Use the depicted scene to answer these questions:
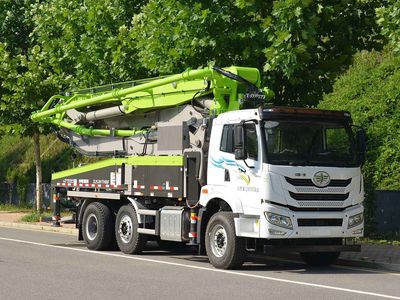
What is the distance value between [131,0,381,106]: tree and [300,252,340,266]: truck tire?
3.62 meters

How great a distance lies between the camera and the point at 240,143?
1338 centimetres

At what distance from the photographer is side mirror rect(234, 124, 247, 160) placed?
526 inches

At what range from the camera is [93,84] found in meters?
21.6

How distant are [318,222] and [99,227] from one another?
18.2ft

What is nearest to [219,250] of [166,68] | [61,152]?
[166,68]

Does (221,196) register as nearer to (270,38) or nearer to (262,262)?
(262,262)

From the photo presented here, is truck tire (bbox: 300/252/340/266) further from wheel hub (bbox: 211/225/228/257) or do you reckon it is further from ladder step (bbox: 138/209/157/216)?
ladder step (bbox: 138/209/157/216)

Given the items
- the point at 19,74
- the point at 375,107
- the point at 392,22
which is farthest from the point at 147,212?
the point at 19,74

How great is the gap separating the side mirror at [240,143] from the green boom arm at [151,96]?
1185 mm

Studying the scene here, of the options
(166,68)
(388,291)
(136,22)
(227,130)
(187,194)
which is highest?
(136,22)

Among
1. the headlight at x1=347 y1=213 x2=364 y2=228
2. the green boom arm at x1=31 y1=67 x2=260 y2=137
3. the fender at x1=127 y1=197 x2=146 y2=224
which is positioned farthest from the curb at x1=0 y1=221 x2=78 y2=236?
the headlight at x1=347 y1=213 x2=364 y2=228

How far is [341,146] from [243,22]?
14.4 ft

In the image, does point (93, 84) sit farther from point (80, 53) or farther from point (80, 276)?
point (80, 276)

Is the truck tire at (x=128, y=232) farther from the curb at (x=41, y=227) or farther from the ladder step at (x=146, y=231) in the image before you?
the curb at (x=41, y=227)
